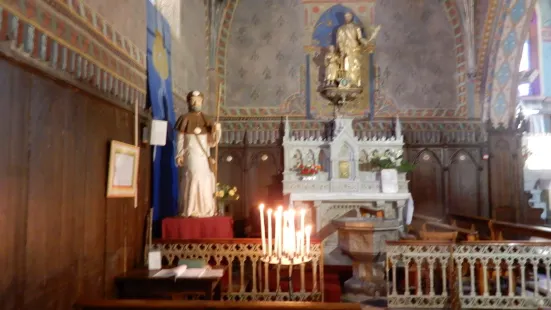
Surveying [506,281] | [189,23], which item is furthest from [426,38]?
[506,281]

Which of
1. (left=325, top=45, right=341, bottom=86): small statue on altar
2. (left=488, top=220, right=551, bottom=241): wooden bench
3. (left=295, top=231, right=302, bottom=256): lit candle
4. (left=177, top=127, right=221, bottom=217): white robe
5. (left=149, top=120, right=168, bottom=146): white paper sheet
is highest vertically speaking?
(left=325, top=45, right=341, bottom=86): small statue on altar

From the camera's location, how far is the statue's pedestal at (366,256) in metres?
5.93

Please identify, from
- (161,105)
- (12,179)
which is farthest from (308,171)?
(12,179)

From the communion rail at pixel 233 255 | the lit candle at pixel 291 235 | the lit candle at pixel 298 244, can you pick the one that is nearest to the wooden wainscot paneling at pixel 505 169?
the communion rail at pixel 233 255

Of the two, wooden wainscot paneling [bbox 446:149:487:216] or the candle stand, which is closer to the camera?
the candle stand

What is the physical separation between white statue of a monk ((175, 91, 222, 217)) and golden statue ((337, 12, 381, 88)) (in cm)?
499

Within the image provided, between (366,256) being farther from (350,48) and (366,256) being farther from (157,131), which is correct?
(350,48)

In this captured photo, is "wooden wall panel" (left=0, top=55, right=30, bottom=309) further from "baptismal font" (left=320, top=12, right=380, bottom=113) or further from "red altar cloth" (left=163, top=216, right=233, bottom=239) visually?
"baptismal font" (left=320, top=12, right=380, bottom=113)

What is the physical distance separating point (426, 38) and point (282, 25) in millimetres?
3558

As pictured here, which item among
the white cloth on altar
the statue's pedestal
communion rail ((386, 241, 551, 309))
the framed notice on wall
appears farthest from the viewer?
the white cloth on altar

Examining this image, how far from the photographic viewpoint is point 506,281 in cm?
651

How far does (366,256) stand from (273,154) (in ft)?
17.3

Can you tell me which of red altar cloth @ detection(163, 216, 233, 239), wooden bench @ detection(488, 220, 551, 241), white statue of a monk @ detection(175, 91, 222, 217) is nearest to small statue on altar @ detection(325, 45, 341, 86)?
wooden bench @ detection(488, 220, 551, 241)

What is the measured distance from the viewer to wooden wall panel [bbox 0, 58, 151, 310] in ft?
10.5
